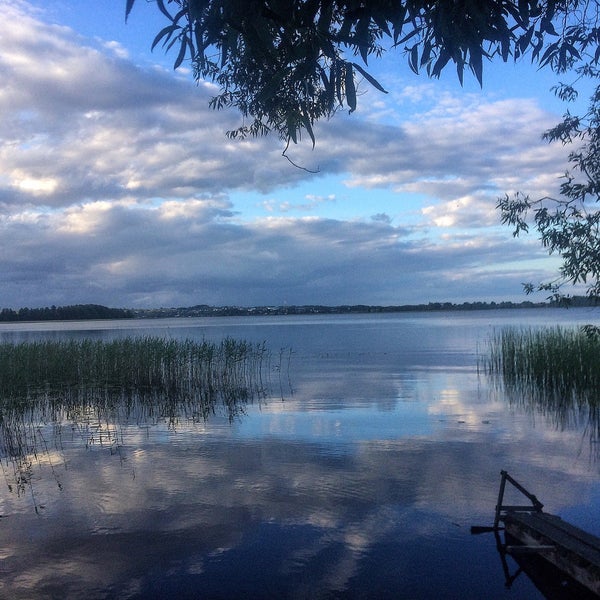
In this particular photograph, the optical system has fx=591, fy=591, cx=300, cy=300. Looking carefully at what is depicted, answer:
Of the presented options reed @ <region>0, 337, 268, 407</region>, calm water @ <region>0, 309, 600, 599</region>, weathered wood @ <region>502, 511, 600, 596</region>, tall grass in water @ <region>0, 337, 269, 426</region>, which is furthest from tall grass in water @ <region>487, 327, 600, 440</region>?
reed @ <region>0, 337, 268, 407</region>

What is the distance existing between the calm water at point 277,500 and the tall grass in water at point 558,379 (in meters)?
0.93

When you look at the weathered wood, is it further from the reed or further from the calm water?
the reed

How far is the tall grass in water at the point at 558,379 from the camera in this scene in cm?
1477

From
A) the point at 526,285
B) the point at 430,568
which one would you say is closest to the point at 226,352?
the point at 526,285

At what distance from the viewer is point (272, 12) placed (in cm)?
287

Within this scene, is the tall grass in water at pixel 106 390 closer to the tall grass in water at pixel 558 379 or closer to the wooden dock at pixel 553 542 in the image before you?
the wooden dock at pixel 553 542

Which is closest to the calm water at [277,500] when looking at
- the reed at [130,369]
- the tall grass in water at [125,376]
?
the tall grass in water at [125,376]

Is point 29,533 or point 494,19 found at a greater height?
point 494,19

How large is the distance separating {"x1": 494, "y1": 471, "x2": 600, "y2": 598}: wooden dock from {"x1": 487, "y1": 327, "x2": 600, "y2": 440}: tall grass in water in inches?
264

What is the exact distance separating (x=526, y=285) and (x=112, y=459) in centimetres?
769

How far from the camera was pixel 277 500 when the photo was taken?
8.30m

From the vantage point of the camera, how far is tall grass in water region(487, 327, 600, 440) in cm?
1477

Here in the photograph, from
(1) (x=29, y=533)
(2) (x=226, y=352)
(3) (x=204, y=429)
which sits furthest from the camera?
(2) (x=226, y=352)

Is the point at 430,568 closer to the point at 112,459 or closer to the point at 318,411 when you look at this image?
the point at 112,459
